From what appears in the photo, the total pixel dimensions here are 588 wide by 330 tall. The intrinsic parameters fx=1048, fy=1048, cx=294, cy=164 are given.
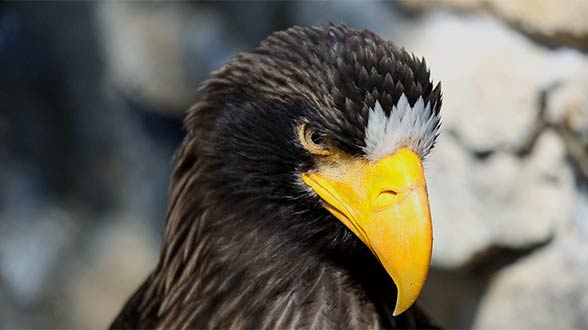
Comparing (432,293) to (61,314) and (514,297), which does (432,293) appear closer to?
(514,297)

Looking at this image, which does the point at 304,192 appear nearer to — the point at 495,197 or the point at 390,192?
the point at 390,192

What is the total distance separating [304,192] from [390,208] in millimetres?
199

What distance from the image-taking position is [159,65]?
381cm

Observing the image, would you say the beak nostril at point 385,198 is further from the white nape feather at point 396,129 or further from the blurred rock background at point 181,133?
the blurred rock background at point 181,133

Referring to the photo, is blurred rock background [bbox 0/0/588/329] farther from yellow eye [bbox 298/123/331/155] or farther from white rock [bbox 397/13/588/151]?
yellow eye [bbox 298/123/331/155]

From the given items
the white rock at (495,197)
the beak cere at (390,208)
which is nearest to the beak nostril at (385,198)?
the beak cere at (390,208)

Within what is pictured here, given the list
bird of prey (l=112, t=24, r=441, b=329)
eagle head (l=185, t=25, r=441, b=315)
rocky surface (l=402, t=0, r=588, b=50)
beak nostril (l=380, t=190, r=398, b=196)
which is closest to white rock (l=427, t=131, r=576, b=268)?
rocky surface (l=402, t=0, r=588, b=50)

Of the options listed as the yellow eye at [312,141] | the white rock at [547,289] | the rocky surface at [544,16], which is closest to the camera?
the yellow eye at [312,141]

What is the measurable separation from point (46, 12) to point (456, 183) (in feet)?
5.93

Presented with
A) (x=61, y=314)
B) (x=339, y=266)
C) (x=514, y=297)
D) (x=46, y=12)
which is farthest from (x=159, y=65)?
(x=339, y=266)

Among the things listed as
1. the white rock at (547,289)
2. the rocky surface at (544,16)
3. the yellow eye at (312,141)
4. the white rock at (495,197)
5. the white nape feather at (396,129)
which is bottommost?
the white rock at (547,289)

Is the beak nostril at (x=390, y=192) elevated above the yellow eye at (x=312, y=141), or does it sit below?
below

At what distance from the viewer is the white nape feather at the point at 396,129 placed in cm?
179

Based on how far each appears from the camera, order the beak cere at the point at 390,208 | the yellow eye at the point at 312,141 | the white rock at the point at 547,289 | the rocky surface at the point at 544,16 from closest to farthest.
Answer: the beak cere at the point at 390,208
the yellow eye at the point at 312,141
the rocky surface at the point at 544,16
the white rock at the point at 547,289
